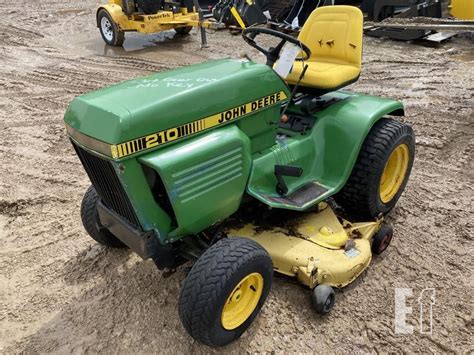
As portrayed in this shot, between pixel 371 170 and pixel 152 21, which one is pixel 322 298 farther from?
pixel 152 21

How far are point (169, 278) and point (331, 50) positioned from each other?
6.27ft

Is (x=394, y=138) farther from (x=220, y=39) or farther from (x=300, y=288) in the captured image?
(x=220, y=39)

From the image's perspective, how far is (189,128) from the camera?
224 cm

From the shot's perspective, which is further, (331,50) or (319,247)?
(331,50)

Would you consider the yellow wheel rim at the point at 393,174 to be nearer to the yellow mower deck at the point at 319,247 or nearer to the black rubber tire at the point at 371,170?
the black rubber tire at the point at 371,170

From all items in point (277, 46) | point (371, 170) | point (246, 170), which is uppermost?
point (277, 46)

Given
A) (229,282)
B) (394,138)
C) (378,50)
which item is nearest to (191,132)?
(229,282)

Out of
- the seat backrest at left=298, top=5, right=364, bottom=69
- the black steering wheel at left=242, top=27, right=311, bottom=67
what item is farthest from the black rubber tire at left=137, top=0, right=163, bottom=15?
the black steering wheel at left=242, top=27, right=311, bottom=67

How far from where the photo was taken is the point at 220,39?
880cm

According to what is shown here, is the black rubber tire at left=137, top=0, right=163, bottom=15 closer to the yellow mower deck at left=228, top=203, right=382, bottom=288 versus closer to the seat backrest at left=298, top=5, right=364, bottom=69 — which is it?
the seat backrest at left=298, top=5, right=364, bottom=69

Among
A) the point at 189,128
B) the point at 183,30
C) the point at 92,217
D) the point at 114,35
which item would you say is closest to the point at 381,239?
the point at 189,128

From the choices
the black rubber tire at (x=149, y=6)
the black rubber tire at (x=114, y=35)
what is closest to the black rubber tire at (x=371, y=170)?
the black rubber tire at (x=149, y=6)

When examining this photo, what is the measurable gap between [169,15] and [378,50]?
3801 millimetres

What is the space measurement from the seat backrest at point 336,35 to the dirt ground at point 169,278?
1.19 meters
